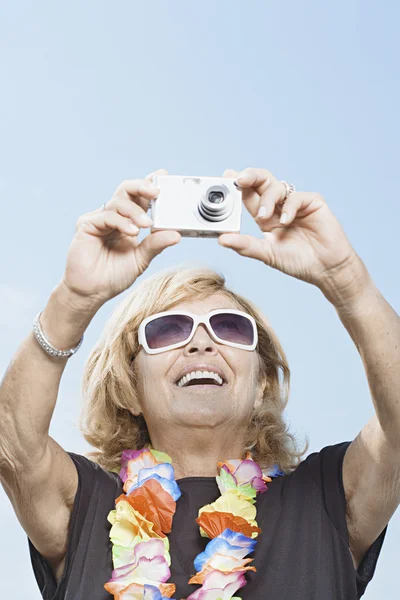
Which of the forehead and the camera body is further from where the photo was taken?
the forehead

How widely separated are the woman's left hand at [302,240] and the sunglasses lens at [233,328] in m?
0.81

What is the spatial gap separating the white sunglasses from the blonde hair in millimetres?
104

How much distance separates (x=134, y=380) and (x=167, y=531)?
30.1 inches

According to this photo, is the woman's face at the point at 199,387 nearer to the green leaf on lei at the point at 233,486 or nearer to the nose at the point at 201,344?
the nose at the point at 201,344

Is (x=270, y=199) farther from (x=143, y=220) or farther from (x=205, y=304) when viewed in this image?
(x=205, y=304)

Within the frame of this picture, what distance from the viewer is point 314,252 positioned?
10.3 feet

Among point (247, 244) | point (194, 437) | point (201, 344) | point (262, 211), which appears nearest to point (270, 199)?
point (262, 211)

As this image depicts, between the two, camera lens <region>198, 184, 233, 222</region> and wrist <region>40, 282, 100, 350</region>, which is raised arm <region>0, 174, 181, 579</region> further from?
camera lens <region>198, 184, 233, 222</region>

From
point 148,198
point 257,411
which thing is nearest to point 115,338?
point 257,411

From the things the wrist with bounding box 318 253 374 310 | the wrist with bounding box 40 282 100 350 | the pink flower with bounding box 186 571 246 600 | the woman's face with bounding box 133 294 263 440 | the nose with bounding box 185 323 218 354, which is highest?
the wrist with bounding box 318 253 374 310

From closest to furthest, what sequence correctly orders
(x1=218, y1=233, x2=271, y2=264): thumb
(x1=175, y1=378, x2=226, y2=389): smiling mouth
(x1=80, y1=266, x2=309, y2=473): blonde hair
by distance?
(x1=218, y1=233, x2=271, y2=264): thumb
(x1=175, y1=378, x2=226, y2=389): smiling mouth
(x1=80, y1=266, x2=309, y2=473): blonde hair

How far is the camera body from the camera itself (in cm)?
307

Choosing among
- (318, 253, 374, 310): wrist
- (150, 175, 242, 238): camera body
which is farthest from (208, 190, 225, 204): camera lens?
(318, 253, 374, 310): wrist

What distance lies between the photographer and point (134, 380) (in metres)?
4.08
